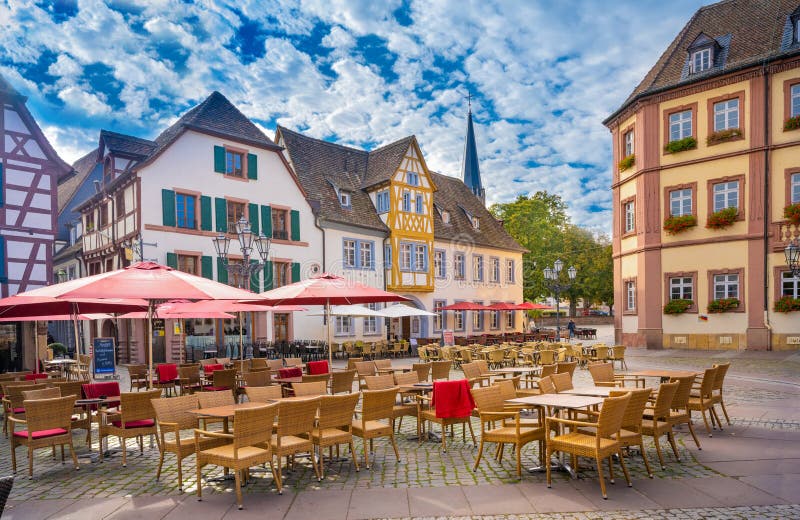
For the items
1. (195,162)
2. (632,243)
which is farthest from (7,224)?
(632,243)

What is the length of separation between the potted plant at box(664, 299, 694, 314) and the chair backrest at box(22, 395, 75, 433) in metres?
23.0

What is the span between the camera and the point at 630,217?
26344 mm

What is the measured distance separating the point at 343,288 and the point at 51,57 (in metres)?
15.0

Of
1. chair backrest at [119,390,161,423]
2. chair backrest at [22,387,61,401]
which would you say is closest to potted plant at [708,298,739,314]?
chair backrest at [119,390,161,423]

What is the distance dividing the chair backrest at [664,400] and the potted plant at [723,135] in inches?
766

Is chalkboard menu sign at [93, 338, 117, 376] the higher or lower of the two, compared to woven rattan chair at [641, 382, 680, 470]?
lower

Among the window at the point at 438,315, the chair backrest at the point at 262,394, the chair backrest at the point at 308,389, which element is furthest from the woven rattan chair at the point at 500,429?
the window at the point at 438,315

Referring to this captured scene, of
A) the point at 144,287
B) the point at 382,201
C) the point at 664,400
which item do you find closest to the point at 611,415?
the point at 664,400

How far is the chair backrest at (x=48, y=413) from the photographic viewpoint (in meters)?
7.01

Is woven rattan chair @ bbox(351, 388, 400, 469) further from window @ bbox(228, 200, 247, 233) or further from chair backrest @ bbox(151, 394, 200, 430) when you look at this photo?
window @ bbox(228, 200, 247, 233)

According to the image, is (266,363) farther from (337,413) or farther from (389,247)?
(389,247)

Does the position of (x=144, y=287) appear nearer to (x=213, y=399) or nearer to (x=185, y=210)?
(x=213, y=399)

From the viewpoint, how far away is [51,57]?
60.2 feet

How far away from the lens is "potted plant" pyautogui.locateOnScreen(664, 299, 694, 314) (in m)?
23.6
